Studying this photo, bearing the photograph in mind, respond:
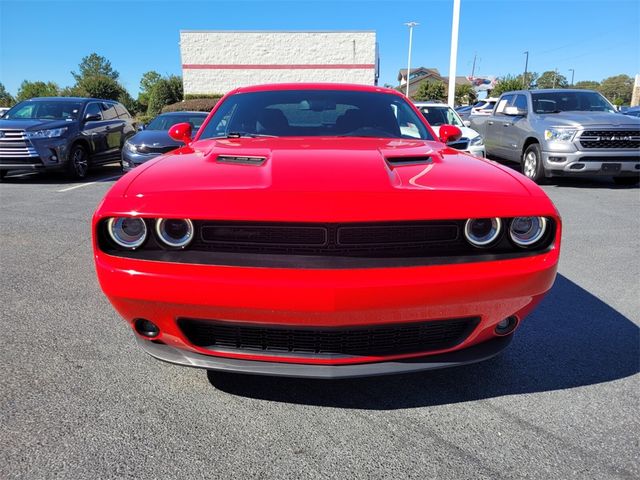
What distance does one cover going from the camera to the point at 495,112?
10320mm

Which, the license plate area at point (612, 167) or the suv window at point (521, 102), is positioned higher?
the suv window at point (521, 102)

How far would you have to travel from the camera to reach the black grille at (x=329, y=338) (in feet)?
5.95

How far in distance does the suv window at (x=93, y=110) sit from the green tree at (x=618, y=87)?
99816 millimetres

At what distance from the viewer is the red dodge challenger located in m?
1.68

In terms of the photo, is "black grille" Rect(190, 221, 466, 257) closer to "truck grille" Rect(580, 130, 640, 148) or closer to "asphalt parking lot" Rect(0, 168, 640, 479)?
"asphalt parking lot" Rect(0, 168, 640, 479)

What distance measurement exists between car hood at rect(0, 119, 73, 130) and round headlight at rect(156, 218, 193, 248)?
8.25 m

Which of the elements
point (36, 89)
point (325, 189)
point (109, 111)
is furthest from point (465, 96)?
point (36, 89)

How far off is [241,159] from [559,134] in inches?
296

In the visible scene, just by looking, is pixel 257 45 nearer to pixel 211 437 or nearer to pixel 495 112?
pixel 495 112

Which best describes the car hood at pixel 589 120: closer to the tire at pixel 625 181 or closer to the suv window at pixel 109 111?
the tire at pixel 625 181

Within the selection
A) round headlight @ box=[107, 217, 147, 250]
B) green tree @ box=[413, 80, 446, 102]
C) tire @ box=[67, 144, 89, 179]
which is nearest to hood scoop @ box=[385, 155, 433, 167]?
round headlight @ box=[107, 217, 147, 250]

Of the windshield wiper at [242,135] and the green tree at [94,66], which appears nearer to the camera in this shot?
the windshield wiper at [242,135]

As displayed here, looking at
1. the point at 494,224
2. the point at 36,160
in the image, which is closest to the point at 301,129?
the point at 494,224

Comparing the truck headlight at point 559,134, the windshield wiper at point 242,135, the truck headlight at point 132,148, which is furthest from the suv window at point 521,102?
the windshield wiper at point 242,135
